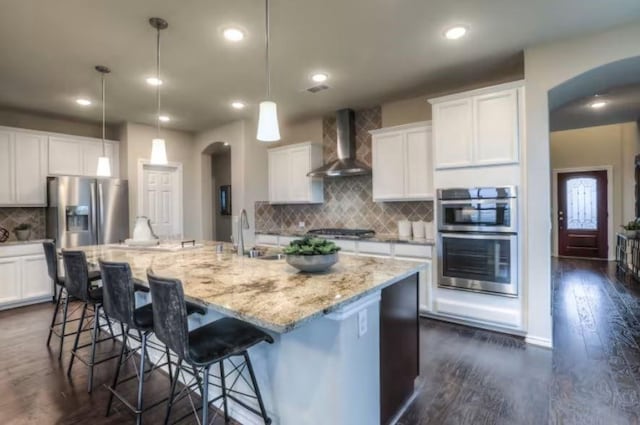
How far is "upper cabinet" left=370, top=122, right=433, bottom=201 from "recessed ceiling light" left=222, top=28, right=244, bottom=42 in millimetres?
2119

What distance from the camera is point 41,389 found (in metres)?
2.46

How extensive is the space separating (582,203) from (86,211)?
32.7 ft

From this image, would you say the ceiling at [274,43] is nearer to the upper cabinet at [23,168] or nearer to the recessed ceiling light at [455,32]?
the recessed ceiling light at [455,32]

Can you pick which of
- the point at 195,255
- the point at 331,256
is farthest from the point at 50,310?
the point at 331,256

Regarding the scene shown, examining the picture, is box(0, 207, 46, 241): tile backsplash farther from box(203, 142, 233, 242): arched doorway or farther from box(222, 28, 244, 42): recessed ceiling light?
box(222, 28, 244, 42): recessed ceiling light

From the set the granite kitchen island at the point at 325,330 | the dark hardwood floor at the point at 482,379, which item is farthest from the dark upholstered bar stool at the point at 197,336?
the dark hardwood floor at the point at 482,379

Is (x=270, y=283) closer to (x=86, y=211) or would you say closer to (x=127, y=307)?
(x=127, y=307)

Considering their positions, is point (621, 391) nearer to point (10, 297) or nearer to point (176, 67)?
point (176, 67)

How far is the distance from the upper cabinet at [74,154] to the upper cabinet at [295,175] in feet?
8.79

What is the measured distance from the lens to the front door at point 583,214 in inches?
305

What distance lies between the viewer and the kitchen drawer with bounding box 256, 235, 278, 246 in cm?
532

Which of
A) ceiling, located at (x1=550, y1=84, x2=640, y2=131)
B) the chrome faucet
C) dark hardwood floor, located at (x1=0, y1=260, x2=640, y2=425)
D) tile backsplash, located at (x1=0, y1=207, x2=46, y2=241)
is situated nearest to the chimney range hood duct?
the chrome faucet

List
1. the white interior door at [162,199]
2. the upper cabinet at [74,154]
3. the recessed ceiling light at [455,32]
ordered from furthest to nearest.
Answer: the white interior door at [162,199] < the upper cabinet at [74,154] < the recessed ceiling light at [455,32]

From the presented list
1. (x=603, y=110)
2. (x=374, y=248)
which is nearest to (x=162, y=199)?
(x=374, y=248)
